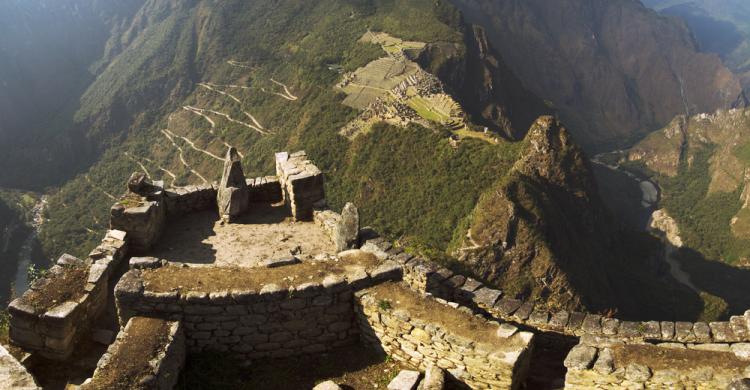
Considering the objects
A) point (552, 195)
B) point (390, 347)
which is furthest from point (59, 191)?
point (390, 347)

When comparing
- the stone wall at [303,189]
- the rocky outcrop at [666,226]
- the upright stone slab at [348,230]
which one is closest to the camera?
the upright stone slab at [348,230]

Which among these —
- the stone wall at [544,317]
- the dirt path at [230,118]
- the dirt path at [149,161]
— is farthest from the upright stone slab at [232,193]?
the dirt path at [230,118]

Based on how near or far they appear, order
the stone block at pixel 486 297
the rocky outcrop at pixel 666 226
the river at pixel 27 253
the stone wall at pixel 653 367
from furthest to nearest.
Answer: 1. the rocky outcrop at pixel 666 226
2. the river at pixel 27 253
3. the stone block at pixel 486 297
4. the stone wall at pixel 653 367

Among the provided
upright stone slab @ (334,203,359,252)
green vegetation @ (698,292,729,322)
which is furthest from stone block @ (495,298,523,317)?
green vegetation @ (698,292,729,322)

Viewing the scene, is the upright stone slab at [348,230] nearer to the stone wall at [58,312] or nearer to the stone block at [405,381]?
the stone block at [405,381]

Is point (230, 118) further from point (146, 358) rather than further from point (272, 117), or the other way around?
point (146, 358)

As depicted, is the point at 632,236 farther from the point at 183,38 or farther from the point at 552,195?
the point at 183,38

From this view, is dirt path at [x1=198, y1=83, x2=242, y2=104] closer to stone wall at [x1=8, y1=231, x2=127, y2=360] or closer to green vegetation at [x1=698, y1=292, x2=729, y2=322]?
green vegetation at [x1=698, y1=292, x2=729, y2=322]
